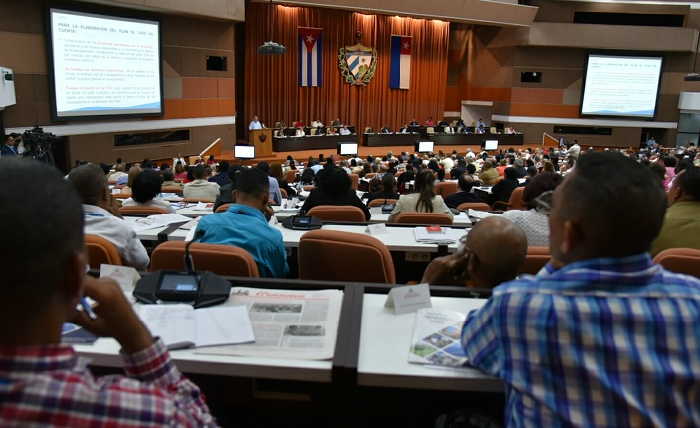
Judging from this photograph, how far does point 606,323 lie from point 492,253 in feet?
2.38

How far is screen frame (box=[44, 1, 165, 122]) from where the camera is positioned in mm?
10188

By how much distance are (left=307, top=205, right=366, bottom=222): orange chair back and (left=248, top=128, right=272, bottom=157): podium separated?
33.5ft

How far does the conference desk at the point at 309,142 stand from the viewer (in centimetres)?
1459

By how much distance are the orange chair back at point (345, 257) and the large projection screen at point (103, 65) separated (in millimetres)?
9646

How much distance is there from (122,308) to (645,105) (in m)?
20.5

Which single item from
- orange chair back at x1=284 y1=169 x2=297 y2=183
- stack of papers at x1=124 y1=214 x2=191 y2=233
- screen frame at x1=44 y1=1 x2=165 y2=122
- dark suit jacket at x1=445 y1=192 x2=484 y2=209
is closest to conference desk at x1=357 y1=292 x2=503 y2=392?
stack of papers at x1=124 y1=214 x2=191 y2=233

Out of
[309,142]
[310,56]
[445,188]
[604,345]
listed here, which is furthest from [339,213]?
[310,56]

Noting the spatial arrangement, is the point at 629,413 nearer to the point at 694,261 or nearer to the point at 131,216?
the point at 694,261

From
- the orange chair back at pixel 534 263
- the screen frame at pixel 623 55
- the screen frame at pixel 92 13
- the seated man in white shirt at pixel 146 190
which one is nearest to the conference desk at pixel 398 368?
the orange chair back at pixel 534 263

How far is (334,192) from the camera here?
177 inches

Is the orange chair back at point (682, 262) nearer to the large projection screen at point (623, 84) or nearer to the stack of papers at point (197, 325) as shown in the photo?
the stack of papers at point (197, 325)

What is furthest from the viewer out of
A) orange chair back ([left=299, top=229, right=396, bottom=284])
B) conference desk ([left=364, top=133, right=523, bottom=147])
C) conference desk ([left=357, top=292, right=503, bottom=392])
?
conference desk ([left=364, top=133, right=523, bottom=147])

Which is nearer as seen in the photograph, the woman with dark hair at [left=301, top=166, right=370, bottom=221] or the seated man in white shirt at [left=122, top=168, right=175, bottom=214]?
the seated man in white shirt at [left=122, top=168, right=175, bottom=214]

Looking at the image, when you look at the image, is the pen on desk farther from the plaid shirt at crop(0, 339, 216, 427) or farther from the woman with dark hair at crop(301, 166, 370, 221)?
the woman with dark hair at crop(301, 166, 370, 221)
